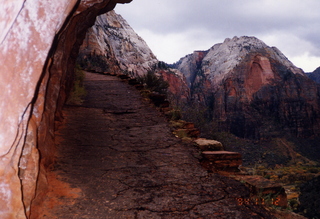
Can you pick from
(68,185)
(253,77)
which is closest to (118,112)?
(68,185)

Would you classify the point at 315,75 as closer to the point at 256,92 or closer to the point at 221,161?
the point at 256,92

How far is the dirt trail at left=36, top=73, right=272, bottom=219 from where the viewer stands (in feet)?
7.46

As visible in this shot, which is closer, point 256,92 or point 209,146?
point 209,146

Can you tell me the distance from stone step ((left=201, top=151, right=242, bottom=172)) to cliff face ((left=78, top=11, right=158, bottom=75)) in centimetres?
2129

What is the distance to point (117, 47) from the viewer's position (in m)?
38.1

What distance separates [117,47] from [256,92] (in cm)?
4185

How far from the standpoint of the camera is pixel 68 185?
8.81ft

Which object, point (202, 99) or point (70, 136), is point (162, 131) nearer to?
point (70, 136)

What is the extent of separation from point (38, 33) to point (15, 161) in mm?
1046

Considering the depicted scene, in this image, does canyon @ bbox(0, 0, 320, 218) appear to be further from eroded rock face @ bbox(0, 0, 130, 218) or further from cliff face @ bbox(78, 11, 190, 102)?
cliff face @ bbox(78, 11, 190, 102)
